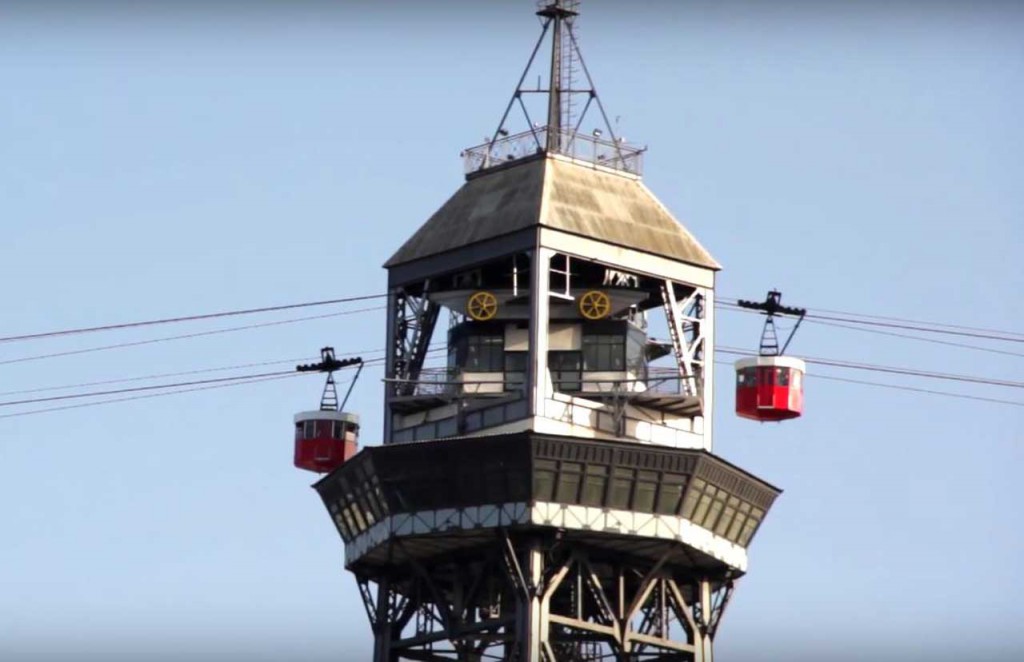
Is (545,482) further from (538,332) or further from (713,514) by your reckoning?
(713,514)

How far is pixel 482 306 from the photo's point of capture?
579 ft

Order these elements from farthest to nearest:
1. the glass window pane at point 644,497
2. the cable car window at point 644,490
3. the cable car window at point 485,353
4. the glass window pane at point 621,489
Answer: the cable car window at point 485,353 → the glass window pane at point 644,497 → the cable car window at point 644,490 → the glass window pane at point 621,489

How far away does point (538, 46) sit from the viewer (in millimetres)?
184750

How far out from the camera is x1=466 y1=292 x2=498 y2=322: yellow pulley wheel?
176m

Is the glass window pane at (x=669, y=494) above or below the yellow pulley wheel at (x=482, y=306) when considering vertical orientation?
below

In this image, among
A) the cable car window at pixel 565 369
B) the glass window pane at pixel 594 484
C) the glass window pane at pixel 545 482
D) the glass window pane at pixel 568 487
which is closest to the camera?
the glass window pane at pixel 545 482

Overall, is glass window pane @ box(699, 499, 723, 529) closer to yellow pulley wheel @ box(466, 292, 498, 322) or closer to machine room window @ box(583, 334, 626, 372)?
machine room window @ box(583, 334, 626, 372)

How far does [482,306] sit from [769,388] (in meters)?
13.8

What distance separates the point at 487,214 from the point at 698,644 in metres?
22.0

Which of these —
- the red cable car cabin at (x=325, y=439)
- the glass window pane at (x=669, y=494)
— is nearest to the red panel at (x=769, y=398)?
the glass window pane at (x=669, y=494)

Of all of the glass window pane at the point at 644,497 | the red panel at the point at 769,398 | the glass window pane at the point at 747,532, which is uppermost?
the red panel at the point at 769,398

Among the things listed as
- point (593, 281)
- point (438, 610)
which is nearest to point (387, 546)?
point (438, 610)

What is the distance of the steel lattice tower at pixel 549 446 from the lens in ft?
567

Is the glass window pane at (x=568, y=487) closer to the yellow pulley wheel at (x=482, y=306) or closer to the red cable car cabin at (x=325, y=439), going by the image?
the yellow pulley wheel at (x=482, y=306)
